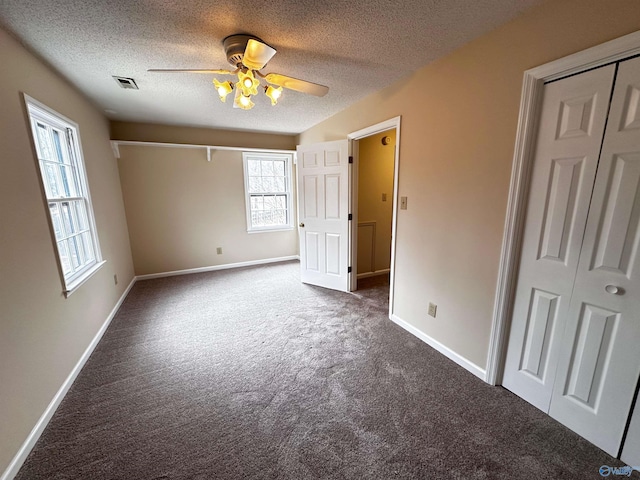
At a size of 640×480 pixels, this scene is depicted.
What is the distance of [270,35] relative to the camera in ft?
5.60

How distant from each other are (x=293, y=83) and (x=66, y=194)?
2284mm

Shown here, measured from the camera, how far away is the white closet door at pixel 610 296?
1.23m

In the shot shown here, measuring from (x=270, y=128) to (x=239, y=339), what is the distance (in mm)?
3400

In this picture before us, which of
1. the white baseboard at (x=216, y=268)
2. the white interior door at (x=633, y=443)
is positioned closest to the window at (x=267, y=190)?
the white baseboard at (x=216, y=268)

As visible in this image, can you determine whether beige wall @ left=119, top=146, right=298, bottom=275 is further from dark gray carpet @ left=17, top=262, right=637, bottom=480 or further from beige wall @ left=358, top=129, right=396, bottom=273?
beige wall @ left=358, top=129, right=396, bottom=273

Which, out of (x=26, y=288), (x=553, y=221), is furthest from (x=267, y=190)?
(x=553, y=221)

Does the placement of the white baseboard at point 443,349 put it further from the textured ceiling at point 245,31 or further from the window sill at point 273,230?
the window sill at point 273,230

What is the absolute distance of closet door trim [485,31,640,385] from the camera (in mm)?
1228

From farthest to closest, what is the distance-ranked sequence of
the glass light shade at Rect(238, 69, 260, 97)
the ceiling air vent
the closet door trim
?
the ceiling air vent → the glass light shade at Rect(238, 69, 260, 97) → the closet door trim

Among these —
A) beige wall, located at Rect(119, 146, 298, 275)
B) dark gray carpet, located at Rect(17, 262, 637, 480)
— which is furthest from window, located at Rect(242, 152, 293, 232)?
dark gray carpet, located at Rect(17, 262, 637, 480)

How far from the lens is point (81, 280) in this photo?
7.22ft

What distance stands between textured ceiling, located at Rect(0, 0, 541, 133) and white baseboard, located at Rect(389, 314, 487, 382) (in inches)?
92.5

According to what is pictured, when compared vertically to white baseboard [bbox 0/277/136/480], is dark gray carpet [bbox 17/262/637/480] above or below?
below

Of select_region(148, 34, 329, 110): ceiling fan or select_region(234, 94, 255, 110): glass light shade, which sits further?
select_region(234, 94, 255, 110): glass light shade
